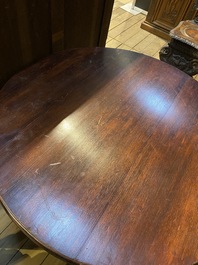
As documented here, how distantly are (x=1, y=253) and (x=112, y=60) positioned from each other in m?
1.07

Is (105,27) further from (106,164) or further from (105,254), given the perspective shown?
(105,254)

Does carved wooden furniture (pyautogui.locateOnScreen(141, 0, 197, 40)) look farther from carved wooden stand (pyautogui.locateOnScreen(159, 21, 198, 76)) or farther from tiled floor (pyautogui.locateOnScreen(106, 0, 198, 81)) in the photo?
carved wooden stand (pyautogui.locateOnScreen(159, 21, 198, 76))

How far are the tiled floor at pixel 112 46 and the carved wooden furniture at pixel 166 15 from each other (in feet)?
0.31

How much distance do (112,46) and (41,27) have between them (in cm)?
157

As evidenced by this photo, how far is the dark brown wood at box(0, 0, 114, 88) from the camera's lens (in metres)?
0.84

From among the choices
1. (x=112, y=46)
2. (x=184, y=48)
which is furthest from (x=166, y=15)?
(x=184, y=48)

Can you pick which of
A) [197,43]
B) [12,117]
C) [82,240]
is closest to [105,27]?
[197,43]

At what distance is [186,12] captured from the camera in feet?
7.79

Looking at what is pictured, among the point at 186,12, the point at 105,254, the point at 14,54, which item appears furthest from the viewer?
the point at 186,12

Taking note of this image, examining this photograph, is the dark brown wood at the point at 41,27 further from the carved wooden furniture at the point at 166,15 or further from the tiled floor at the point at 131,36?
the carved wooden furniture at the point at 166,15

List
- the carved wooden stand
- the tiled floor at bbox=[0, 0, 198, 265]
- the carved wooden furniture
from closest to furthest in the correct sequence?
the tiled floor at bbox=[0, 0, 198, 265] < the carved wooden stand < the carved wooden furniture

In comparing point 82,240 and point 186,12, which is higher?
point 82,240

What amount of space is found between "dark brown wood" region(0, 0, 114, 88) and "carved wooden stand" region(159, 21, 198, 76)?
639 mm

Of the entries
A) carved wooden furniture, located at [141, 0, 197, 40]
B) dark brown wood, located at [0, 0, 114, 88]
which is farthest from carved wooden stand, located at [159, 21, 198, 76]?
carved wooden furniture, located at [141, 0, 197, 40]
